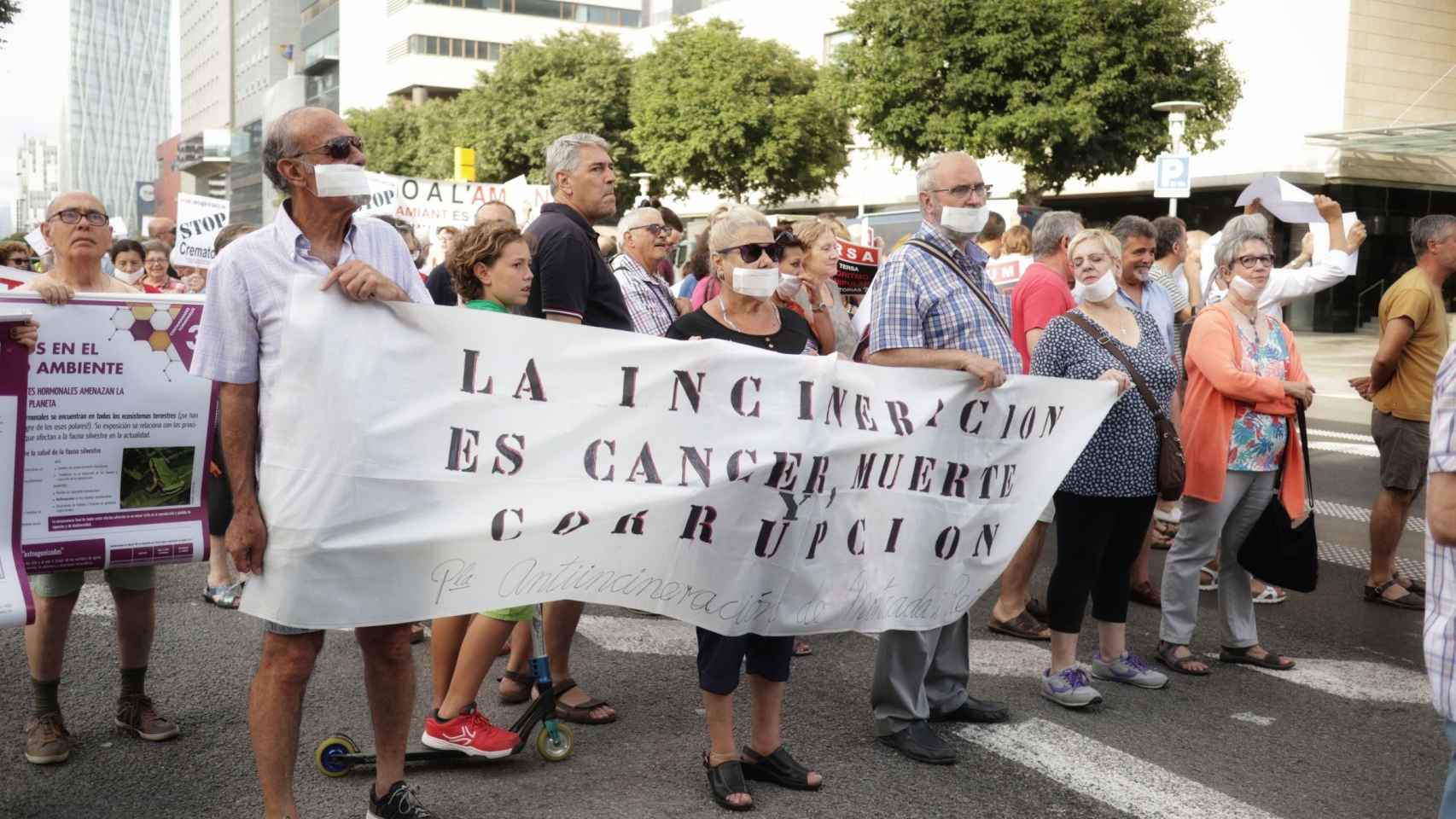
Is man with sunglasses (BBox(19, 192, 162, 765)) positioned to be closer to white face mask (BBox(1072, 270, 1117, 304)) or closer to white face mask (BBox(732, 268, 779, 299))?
white face mask (BBox(732, 268, 779, 299))

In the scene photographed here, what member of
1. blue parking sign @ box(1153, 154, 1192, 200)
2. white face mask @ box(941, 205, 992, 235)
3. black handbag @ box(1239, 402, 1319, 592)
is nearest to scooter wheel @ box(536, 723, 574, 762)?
white face mask @ box(941, 205, 992, 235)

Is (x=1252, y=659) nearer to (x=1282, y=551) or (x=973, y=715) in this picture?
(x=1282, y=551)

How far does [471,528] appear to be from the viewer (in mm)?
3617

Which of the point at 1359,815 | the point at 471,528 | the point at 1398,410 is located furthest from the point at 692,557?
the point at 1398,410

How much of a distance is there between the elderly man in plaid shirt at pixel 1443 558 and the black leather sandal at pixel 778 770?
5.98ft

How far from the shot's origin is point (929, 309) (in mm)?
4570

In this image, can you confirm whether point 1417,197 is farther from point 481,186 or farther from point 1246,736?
point 1246,736

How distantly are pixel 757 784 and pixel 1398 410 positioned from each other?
14.6 ft

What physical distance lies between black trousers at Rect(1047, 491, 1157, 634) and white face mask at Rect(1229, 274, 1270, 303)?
1.09 metres

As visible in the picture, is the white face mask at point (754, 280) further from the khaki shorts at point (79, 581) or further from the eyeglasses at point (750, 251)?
the khaki shorts at point (79, 581)

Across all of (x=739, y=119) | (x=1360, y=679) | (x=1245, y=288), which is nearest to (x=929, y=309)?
(x=1245, y=288)

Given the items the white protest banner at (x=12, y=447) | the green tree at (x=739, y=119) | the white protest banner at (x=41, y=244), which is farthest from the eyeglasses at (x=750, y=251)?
the green tree at (x=739, y=119)

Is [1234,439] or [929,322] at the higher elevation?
[929,322]

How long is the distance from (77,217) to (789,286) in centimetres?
279
